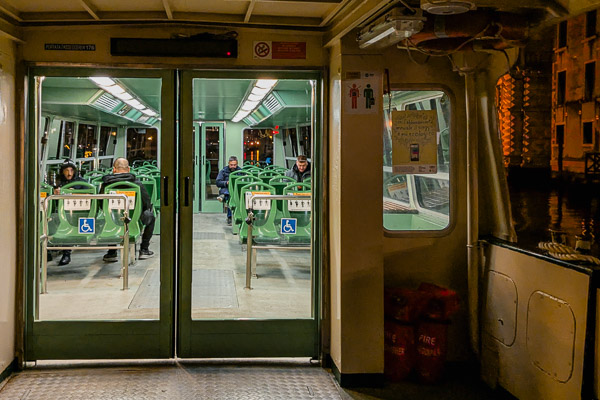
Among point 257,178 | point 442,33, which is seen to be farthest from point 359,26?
point 257,178

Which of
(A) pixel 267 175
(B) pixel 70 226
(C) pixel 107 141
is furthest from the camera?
(C) pixel 107 141

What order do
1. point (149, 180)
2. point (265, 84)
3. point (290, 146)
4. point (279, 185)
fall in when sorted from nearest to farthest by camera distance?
point (265, 84), point (279, 185), point (149, 180), point (290, 146)

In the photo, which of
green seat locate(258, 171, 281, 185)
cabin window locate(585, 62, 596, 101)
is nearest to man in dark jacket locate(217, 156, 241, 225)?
green seat locate(258, 171, 281, 185)

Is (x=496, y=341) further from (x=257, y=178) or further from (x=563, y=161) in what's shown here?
(x=563, y=161)

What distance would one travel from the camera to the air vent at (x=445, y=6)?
2789mm

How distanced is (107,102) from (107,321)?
14.8ft

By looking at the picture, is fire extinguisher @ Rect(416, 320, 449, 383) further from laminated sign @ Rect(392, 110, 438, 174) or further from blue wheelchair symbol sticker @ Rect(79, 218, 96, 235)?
blue wheelchair symbol sticker @ Rect(79, 218, 96, 235)

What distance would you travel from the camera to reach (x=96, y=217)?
21.9 ft

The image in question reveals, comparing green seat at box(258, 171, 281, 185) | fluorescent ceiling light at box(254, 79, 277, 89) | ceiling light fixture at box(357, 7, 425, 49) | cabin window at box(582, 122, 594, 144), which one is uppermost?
cabin window at box(582, 122, 594, 144)

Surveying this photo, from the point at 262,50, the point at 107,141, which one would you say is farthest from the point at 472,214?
the point at 107,141

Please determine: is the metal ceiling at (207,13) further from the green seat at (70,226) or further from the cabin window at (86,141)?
the cabin window at (86,141)

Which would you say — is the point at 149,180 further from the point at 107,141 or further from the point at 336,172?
the point at 336,172

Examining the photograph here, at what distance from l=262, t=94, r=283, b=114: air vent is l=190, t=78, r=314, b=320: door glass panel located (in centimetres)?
1

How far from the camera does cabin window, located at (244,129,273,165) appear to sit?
10023mm
